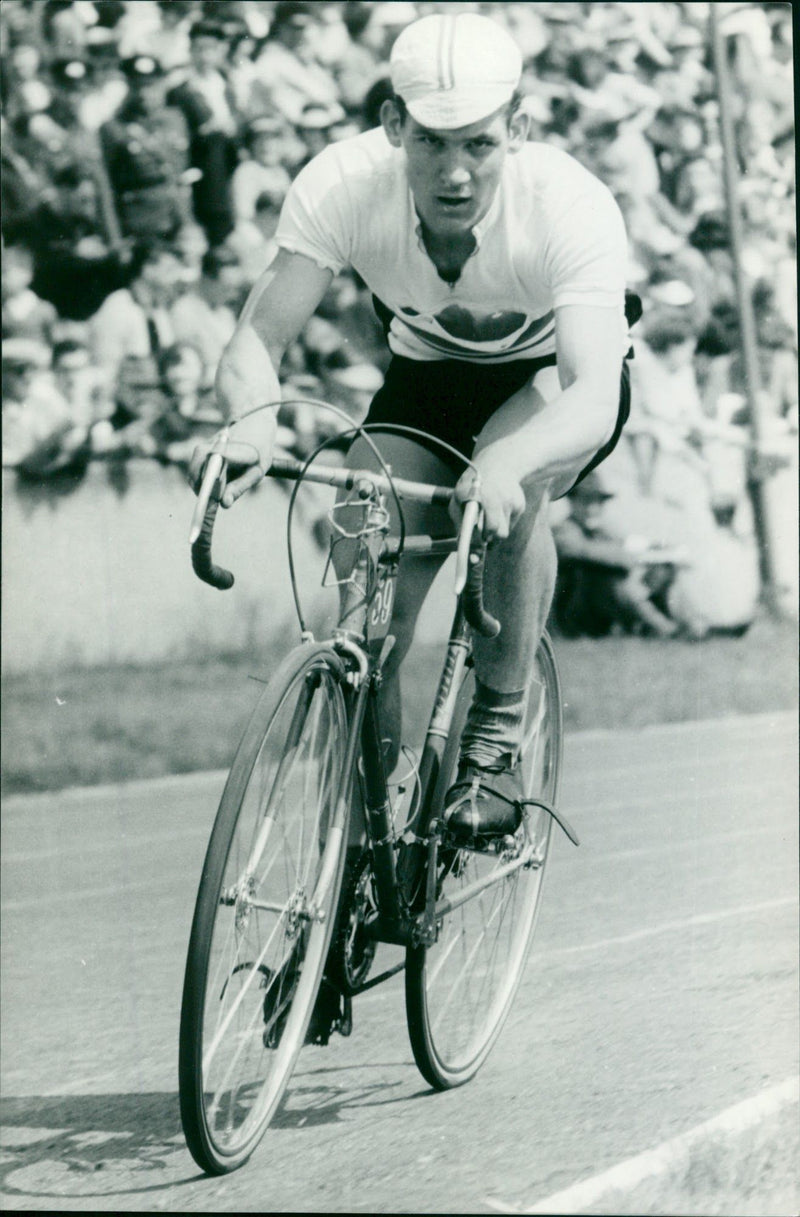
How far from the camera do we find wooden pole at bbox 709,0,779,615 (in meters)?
5.43

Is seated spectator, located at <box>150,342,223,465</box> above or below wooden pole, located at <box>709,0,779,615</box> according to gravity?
below

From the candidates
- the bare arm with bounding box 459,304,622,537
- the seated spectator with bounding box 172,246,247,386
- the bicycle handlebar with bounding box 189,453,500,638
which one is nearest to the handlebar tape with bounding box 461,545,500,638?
the bicycle handlebar with bounding box 189,453,500,638

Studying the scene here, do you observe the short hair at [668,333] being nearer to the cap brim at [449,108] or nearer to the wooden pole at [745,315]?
the wooden pole at [745,315]

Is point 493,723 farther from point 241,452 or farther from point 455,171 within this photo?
point 455,171

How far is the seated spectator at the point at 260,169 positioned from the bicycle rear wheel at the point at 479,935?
1888mm

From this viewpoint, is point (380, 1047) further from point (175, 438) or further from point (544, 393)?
point (175, 438)

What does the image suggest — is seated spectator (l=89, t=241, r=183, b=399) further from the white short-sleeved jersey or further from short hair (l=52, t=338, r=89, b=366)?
the white short-sleeved jersey

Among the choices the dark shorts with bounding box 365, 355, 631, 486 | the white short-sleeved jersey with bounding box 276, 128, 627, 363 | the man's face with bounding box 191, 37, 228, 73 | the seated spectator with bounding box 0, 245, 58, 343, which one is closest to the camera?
the white short-sleeved jersey with bounding box 276, 128, 627, 363

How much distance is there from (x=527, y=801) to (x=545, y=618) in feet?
1.37

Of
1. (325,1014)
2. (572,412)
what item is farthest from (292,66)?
(325,1014)

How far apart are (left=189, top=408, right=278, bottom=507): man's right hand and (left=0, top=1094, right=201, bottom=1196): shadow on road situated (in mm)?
1295

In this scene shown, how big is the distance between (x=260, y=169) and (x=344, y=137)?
0.27m

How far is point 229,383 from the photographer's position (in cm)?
390

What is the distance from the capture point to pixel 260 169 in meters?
5.84
